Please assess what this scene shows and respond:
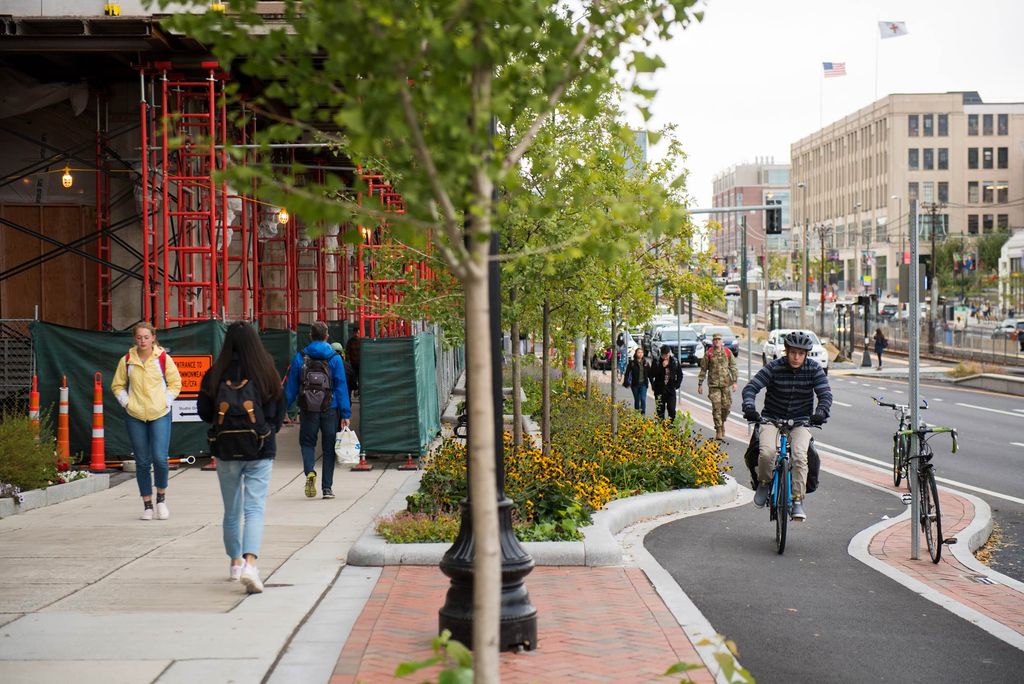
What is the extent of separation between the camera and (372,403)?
54.3ft

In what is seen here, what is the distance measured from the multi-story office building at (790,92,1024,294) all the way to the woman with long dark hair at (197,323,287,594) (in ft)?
360

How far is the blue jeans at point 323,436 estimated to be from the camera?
42.7ft

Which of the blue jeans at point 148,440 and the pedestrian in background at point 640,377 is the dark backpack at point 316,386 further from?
the pedestrian in background at point 640,377

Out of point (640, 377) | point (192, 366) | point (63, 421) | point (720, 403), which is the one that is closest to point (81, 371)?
point (63, 421)

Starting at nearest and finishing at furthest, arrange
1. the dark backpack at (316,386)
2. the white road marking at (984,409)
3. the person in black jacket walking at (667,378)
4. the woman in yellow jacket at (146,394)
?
the woman in yellow jacket at (146,394), the dark backpack at (316,386), the person in black jacket walking at (667,378), the white road marking at (984,409)

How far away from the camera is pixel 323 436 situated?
13141 mm

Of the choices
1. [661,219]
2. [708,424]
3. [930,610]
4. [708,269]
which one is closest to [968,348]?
[708,424]

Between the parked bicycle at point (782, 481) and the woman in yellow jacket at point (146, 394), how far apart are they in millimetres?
5187

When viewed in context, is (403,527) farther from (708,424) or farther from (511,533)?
(708,424)

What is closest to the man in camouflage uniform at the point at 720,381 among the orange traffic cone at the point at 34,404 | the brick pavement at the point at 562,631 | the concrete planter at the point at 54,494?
the concrete planter at the point at 54,494

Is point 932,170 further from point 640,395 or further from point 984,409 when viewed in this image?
point 640,395

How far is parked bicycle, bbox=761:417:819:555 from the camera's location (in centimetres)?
1065

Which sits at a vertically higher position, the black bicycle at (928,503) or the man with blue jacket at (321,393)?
the man with blue jacket at (321,393)

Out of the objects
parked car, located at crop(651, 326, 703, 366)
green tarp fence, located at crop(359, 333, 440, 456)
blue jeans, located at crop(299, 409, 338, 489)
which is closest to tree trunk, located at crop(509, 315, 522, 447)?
blue jeans, located at crop(299, 409, 338, 489)
